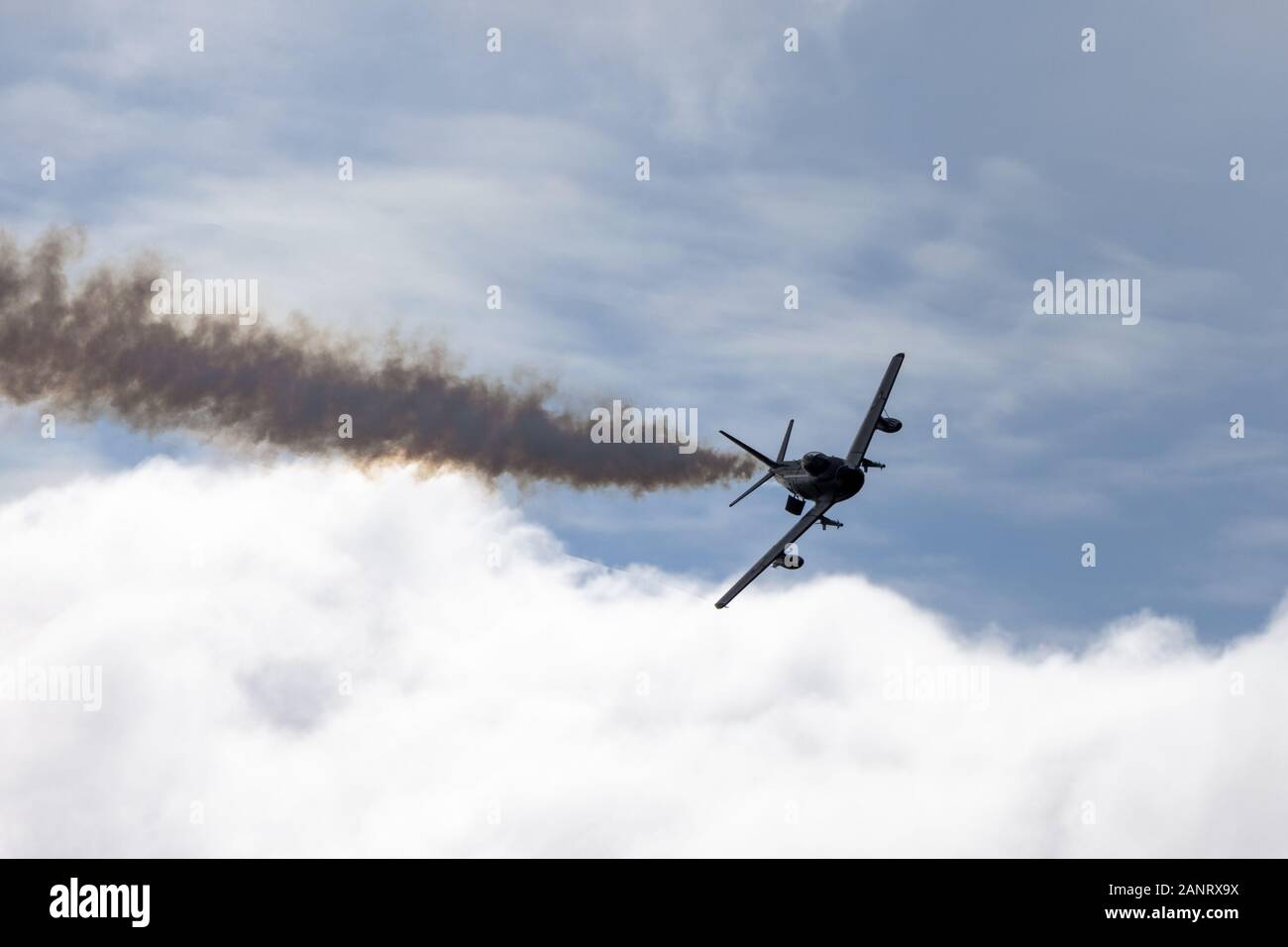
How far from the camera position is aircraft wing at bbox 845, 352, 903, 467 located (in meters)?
97.9

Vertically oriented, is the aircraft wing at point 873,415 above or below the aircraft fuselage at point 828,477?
above

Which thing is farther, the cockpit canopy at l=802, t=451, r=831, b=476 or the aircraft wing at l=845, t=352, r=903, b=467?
the aircraft wing at l=845, t=352, r=903, b=467

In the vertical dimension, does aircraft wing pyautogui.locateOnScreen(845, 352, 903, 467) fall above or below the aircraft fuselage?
above

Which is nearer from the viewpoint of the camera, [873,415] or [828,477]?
[828,477]

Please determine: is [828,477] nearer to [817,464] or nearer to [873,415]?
[817,464]

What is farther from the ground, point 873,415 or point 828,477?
point 873,415

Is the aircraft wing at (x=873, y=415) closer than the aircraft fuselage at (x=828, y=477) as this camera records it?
No

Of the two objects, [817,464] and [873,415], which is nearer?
[817,464]

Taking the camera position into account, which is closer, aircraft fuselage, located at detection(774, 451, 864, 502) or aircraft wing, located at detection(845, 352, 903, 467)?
aircraft fuselage, located at detection(774, 451, 864, 502)

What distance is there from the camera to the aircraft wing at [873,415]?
9793 centimetres

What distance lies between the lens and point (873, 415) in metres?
101

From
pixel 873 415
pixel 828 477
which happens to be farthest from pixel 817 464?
pixel 873 415
